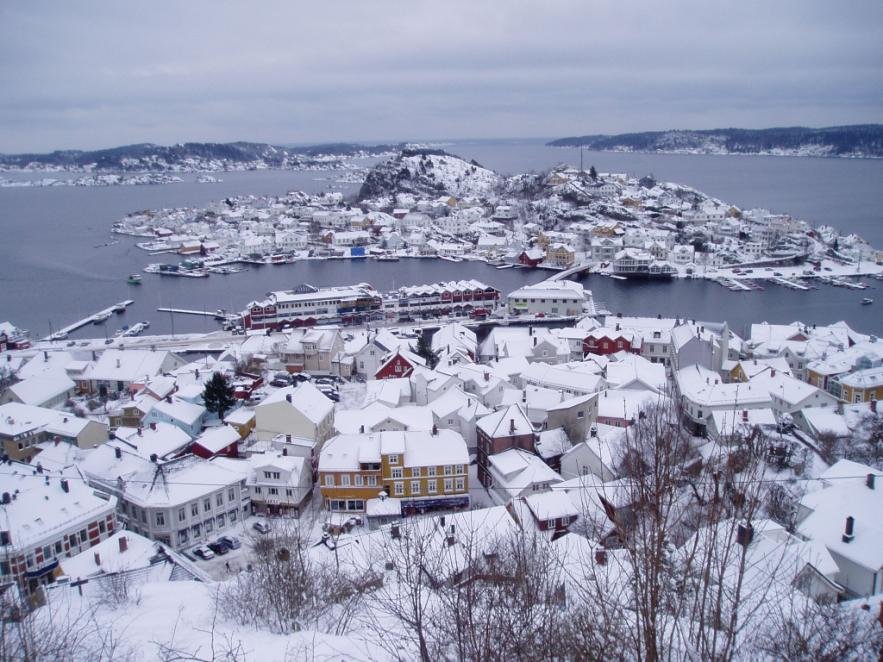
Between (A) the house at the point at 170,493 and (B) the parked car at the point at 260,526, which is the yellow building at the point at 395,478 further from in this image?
(A) the house at the point at 170,493

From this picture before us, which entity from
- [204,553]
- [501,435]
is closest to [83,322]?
[204,553]

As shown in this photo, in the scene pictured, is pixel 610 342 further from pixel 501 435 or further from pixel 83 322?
pixel 83 322

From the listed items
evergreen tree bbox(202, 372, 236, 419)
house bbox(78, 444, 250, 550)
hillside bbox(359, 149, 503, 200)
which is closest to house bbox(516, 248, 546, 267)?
hillside bbox(359, 149, 503, 200)

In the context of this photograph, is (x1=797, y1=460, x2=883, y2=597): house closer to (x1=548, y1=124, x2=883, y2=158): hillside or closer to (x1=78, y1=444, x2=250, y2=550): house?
(x1=78, y1=444, x2=250, y2=550): house

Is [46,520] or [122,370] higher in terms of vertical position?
[46,520]

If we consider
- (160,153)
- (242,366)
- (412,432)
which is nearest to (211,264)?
(242,366)

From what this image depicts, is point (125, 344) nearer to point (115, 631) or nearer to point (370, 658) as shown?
point (115, 631)

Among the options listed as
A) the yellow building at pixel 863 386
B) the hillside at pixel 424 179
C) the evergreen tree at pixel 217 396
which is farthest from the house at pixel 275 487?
the hillside at pixel 424 179
